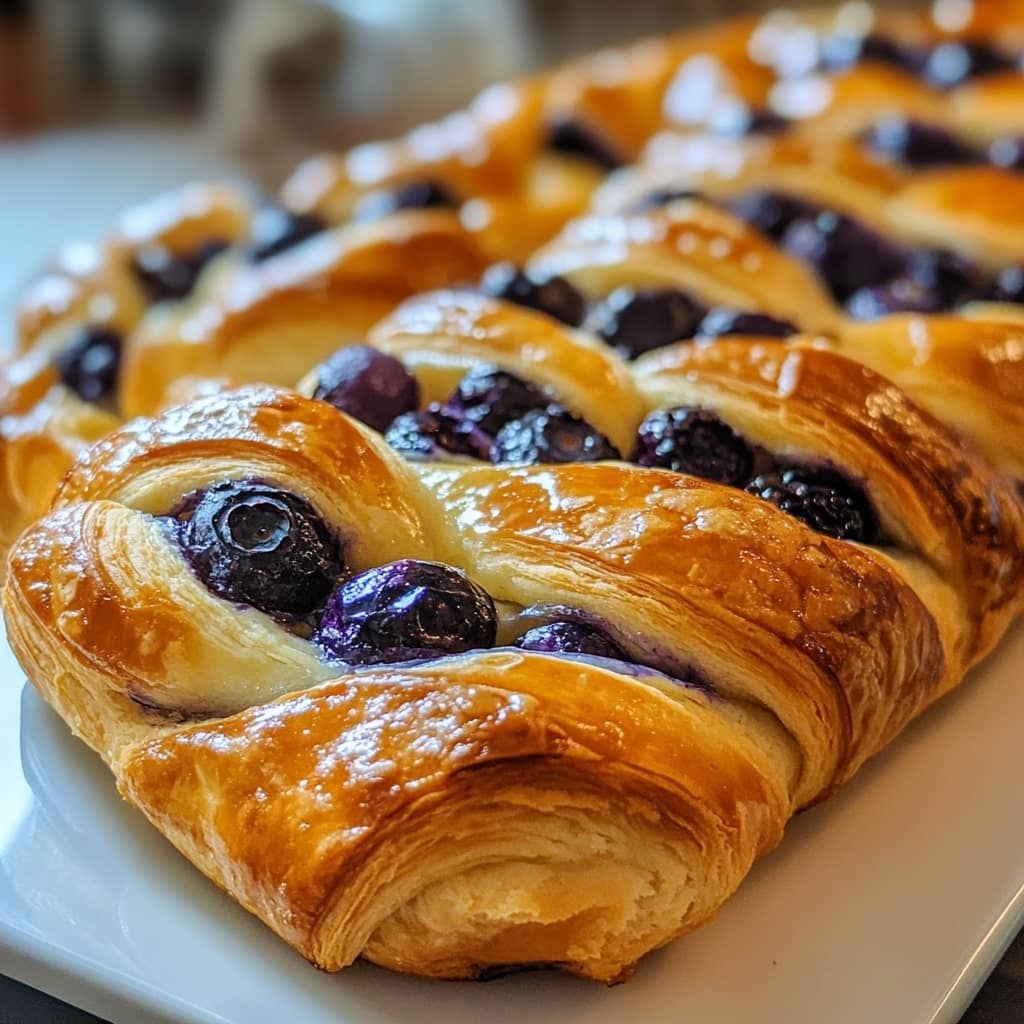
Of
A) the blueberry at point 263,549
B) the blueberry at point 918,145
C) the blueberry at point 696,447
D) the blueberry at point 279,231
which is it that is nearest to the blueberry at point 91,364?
the blueberry at point 279,231

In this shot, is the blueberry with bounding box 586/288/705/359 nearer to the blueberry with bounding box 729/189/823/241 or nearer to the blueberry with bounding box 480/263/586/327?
the blueberry with bounding box 480/263/586/327

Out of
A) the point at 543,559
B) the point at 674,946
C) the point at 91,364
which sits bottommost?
the point at 674,946

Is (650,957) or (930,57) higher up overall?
(930,57)

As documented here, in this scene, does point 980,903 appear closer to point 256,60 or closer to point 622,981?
point 622,981

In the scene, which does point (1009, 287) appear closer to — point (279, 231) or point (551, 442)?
point (551, 442)

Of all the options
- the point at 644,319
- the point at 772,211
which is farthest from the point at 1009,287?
the point at 644,319
